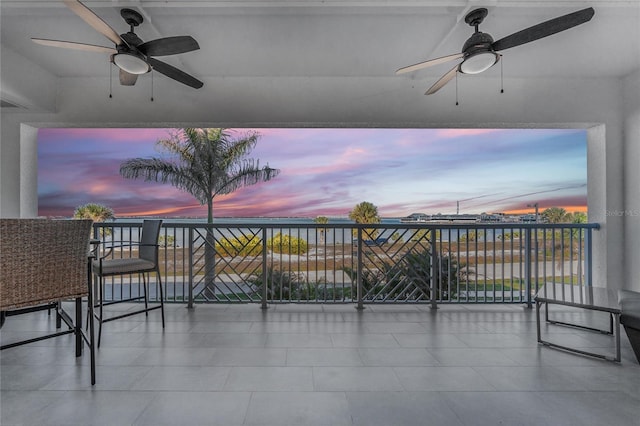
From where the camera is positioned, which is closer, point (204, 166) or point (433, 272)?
point (433, 272)

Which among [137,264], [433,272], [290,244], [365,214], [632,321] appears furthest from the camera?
[365,214]

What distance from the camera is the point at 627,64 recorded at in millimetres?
3822

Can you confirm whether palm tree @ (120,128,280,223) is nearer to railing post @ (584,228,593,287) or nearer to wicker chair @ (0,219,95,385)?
wicker chair @ (0,219,95,385)

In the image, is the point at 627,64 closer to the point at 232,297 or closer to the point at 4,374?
the point at 232,297

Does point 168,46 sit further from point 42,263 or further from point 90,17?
point 42,263

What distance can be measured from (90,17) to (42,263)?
1762mm

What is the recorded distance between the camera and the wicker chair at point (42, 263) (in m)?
1.84

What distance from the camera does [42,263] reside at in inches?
77.1

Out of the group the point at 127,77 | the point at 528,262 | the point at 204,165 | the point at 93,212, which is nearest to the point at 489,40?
the point at 528,262

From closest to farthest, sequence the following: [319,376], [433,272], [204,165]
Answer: [319,376]
[433,272]
[204,165]

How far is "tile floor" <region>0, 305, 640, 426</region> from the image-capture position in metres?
1.69

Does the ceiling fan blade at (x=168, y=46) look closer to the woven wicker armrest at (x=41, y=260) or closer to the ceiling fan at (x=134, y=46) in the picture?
the ceiling fan at (x=134, y=46)

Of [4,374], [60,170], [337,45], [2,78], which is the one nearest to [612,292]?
[337,45]

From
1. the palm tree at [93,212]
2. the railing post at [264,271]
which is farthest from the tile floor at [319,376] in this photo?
the palm tree at [93,212]
